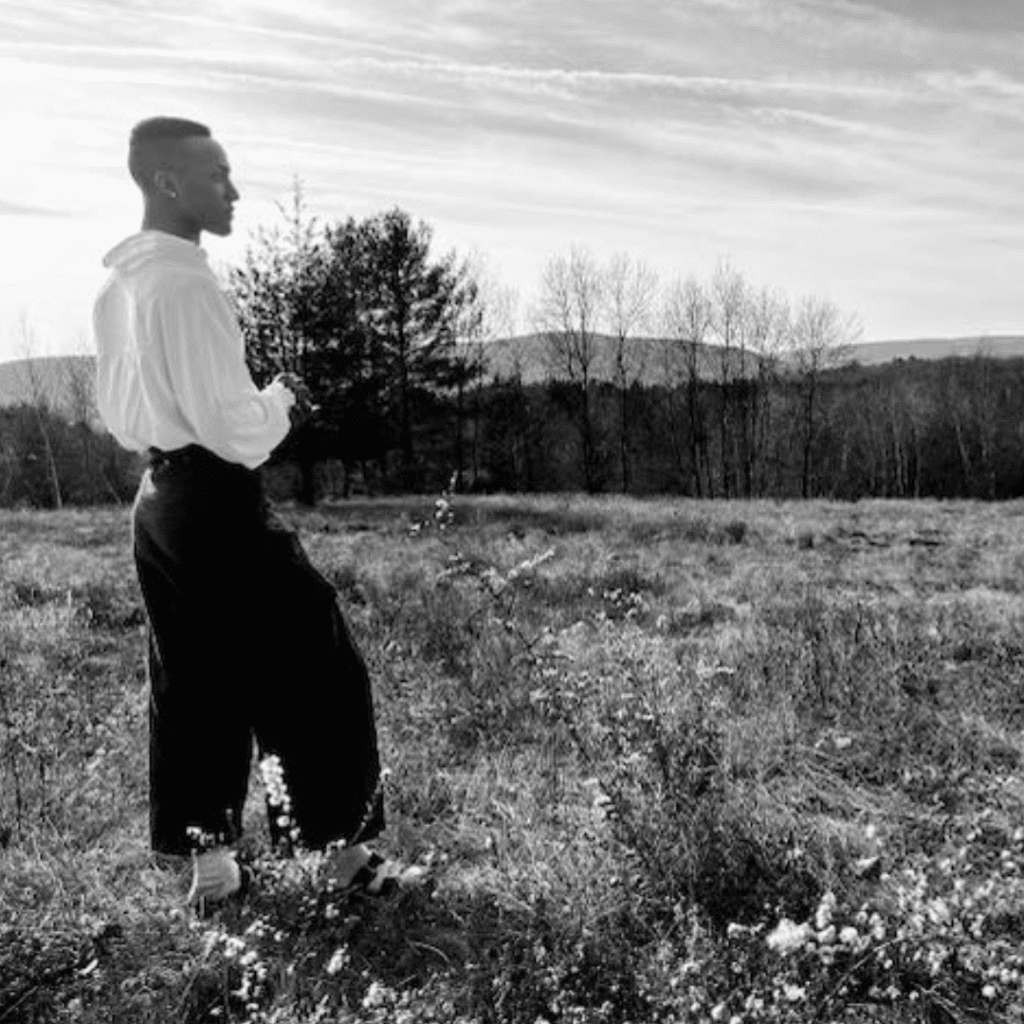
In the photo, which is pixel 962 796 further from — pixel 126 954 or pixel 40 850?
pixel 40 850

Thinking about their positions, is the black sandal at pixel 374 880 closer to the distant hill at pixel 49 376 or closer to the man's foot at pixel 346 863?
the man's foot at pixel 346 863

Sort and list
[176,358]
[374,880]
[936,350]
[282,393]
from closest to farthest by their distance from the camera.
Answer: [176,358] → [282,393] → [374,880] → [936,350]

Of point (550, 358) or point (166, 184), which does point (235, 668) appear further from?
point (550, 358)

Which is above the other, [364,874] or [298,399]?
[298,399]

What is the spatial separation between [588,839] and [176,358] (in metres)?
1.82

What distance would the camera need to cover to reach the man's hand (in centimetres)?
313

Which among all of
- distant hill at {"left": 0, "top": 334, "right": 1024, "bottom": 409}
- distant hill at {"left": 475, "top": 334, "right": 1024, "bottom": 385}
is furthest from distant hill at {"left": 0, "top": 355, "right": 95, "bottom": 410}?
distant hill at {"left": 475, "top": 334, "right": 1024, "bottom": 385}

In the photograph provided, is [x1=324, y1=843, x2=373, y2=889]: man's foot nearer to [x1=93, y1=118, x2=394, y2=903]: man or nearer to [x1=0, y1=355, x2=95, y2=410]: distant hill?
[x1=93, y1=118, x2=394, y2=903]: man

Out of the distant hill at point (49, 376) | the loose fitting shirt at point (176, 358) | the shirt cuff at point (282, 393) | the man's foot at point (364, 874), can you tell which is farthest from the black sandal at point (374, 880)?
the distant hill at point (49, 376)

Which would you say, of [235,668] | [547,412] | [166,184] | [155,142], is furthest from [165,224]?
[547,412]

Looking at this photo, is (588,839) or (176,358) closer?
(176,358)

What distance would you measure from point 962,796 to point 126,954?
109 inches

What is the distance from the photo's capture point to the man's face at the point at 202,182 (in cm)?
292

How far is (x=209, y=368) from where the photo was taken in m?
2.80
